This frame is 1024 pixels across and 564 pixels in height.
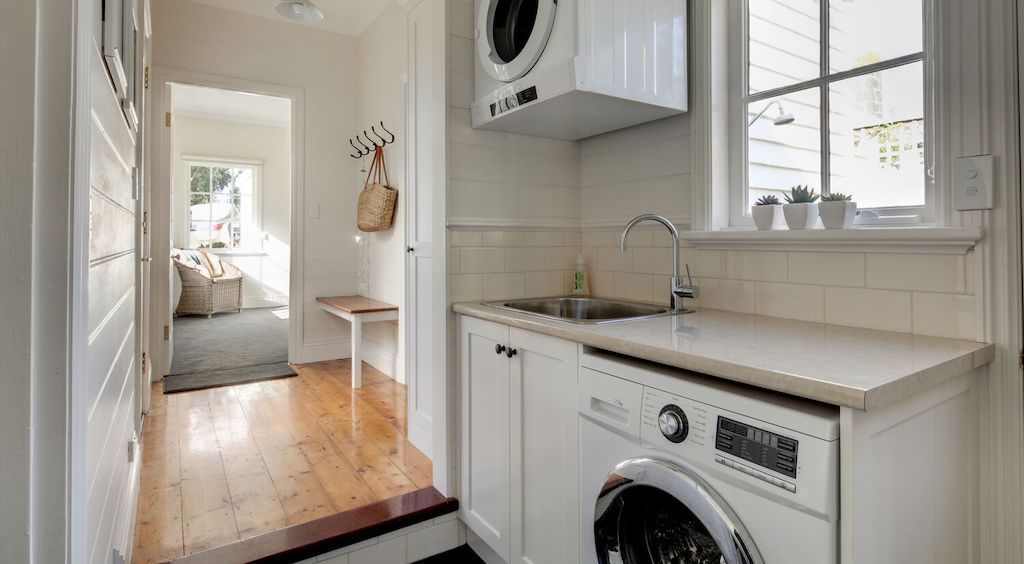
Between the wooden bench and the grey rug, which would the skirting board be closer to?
the grey rug

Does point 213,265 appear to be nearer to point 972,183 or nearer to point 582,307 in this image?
point 582,307

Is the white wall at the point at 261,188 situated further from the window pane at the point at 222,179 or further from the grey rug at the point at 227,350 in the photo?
the grey rug at the point at 227,350

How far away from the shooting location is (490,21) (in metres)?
1.82

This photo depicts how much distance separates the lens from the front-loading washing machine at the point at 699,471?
83cm

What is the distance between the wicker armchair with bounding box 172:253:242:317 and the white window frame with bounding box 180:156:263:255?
0.69 meters

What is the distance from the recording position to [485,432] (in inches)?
69.5

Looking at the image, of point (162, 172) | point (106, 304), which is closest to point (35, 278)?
point (106, 304)

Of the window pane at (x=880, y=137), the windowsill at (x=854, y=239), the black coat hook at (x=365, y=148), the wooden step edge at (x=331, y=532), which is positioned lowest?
the wooden step edge at (x=331, y=532)

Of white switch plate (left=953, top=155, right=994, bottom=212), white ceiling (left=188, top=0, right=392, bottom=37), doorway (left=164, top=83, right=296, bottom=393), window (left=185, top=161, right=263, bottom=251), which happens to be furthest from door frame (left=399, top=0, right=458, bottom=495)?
window (left=185, top=161, right=263, bottom=251)

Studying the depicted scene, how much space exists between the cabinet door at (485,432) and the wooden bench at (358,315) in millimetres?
1854

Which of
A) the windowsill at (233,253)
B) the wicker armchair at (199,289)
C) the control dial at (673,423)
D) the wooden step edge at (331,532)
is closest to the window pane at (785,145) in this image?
the control dial at (673,423)

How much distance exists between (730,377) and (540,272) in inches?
47.7

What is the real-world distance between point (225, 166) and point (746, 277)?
7.75 m

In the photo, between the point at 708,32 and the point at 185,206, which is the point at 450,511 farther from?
the point at 185,206
